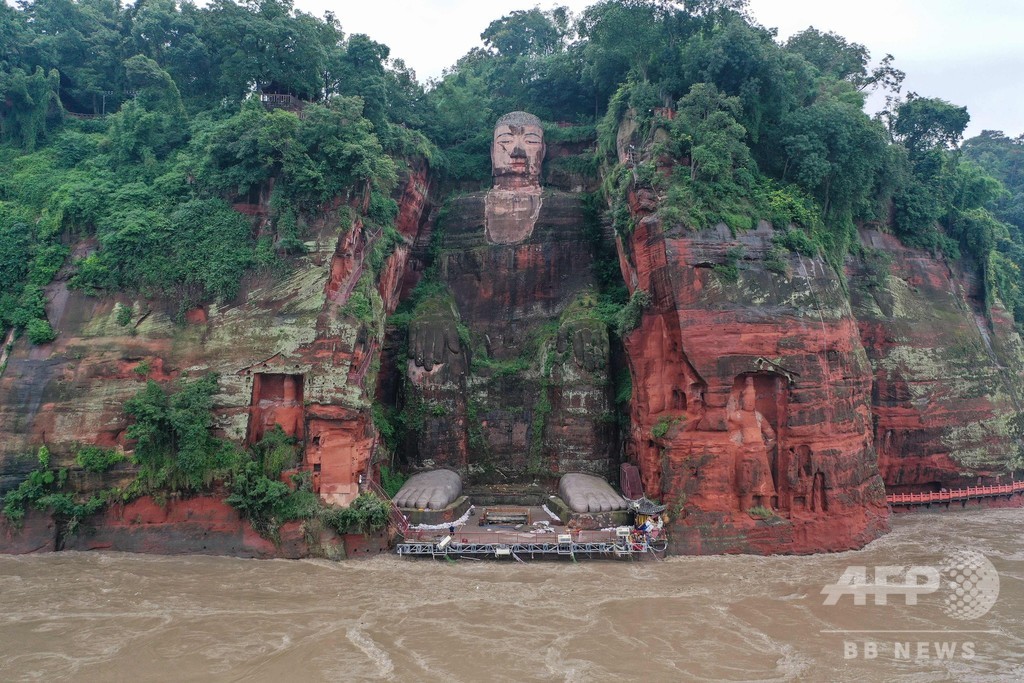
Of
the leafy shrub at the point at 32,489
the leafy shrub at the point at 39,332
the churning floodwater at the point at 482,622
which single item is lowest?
the churning floodwater at the point at 482,622

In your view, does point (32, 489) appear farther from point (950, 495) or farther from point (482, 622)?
point (950, 495)

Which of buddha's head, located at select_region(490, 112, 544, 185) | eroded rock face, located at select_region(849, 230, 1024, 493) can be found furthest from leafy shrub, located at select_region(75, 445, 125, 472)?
eroded rock face, located at select_region(849, 230, 1024, 493)

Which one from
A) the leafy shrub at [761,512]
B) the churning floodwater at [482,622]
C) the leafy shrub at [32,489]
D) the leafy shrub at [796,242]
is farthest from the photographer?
the leafy shrub at [796,242]

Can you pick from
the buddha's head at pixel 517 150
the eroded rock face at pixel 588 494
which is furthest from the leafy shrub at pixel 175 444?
the buddha's head at pixel 517 150

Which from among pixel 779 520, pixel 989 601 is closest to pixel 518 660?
pixel 779 520

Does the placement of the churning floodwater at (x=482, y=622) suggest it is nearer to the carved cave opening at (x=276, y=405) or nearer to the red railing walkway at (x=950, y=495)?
the carved cave opening at (x=276, y=405)

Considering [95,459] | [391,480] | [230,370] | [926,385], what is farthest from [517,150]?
[95,459]

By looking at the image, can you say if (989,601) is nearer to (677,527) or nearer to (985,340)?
(677,527)

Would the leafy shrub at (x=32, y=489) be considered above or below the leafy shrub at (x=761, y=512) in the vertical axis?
above
